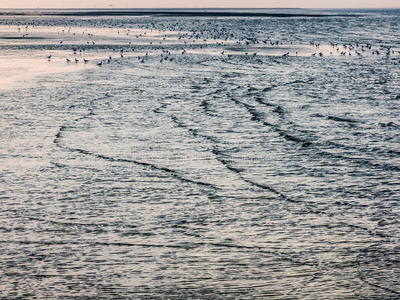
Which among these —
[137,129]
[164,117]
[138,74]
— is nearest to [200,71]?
[138,74]

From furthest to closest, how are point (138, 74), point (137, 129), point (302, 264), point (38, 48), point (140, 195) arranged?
1. point (38, 48)
2. point (138, 74)
3. point (137, 129)
4. point (140, 195)
5. point (302, 264)

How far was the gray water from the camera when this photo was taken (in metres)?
5.77

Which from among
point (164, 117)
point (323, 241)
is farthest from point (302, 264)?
point (164, 117)

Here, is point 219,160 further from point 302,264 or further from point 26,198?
point 302,264

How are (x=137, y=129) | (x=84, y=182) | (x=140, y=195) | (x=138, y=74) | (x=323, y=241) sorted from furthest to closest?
1. (x=138, y=74)
2. (x=137, y=129)
3. (x=84, y=182)
4. (x=140, y=195)
5. (x=323, y=241)

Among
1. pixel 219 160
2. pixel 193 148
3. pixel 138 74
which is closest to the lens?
pixel 219 160

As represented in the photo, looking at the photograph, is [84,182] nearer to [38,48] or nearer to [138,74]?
[138,74]

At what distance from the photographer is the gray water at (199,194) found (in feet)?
18.9

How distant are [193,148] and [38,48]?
27.8m

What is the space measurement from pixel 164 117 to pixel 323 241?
307 inches

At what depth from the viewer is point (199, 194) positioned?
8.27 metres

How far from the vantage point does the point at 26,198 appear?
809 centimetres

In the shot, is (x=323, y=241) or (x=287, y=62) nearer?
(x=323, y=241)

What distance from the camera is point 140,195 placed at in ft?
27.0
